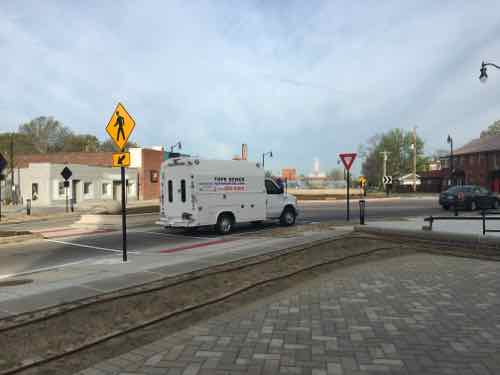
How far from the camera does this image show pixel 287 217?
1703 centimetres

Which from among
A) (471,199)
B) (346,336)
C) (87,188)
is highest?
(87,188)

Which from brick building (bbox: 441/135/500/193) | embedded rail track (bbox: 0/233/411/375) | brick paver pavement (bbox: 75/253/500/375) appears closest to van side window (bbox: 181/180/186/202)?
embedded rail track (bbox: 0/233/411/375)

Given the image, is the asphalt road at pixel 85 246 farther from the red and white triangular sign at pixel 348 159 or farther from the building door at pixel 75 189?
the building door at pixel 75 189

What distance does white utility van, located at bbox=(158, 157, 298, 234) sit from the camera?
13703mm

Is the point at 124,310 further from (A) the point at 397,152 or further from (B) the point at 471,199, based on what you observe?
(A) the point at 397,152

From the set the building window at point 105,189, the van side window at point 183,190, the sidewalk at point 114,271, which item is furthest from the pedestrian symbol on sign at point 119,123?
the building window at point 105,189

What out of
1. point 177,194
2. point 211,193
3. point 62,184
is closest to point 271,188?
point 211,193

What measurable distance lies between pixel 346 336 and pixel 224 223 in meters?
10.3

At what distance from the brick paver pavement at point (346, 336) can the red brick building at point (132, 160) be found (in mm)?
45086

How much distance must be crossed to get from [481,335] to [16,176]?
4812 centimetres

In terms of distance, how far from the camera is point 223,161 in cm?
1459

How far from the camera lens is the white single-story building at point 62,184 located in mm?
38156

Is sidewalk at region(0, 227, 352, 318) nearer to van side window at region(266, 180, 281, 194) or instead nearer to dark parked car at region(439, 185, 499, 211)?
van side window at region(266, 180, 281, 194)

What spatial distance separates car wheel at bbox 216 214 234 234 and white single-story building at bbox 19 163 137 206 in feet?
83.5
